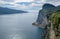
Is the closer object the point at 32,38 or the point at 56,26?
the point at 56,26

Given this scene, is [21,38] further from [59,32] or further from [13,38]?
[59,32]

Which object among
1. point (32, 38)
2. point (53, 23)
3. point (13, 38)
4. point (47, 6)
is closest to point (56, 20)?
point (53, 23)

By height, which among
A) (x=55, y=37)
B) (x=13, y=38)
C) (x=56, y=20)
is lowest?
(x=13, y=38)

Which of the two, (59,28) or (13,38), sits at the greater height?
(59,28)

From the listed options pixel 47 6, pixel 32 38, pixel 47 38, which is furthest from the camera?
pixel 47 6

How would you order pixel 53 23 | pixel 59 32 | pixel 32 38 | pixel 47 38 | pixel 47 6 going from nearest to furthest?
1. pixel 59 32
2. pixel 53 23
3. pixel 47 38
4. pixel 32 38
5. pixel 47 6

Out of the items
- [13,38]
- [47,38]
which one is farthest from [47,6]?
[47,38]

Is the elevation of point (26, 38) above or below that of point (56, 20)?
below

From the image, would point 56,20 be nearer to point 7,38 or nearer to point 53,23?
point 53,23

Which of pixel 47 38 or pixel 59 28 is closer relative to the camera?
pixel 59 28
